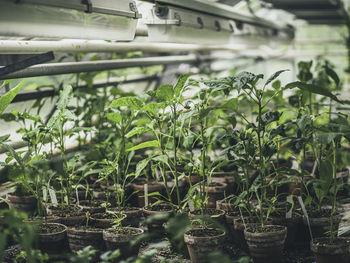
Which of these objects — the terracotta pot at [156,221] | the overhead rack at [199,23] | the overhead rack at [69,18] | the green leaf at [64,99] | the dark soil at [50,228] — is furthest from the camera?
the overhead rack at [199,23]

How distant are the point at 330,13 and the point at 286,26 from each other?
550 mm

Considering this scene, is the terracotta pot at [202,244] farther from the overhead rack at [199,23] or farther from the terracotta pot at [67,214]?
the overhead rack at [199,23]

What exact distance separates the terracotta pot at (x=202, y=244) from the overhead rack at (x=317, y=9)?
3296 mm

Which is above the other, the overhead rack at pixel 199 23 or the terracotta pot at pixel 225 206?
the overhead rack at pixel 199 23

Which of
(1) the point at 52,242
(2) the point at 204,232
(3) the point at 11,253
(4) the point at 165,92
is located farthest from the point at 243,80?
(3) the point at 11,253

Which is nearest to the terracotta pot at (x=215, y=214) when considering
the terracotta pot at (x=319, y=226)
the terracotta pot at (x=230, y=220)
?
the terracotta pot at (x=230, y=220)

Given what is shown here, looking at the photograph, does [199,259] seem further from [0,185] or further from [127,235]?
[0,185]

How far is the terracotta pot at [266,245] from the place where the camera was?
1844 millimetres

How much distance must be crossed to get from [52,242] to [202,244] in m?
0.60

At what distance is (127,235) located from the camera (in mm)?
1858

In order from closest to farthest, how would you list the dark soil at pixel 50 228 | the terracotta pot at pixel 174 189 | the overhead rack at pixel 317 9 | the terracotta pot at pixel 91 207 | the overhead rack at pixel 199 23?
the dark soil at pixel 50 228 < the terracotta pot at pixel 91 207 < the overhead rack at pixel 199 23 < the terracotta pot at pixel 174 189 < the overhead rack at pixel 317 9

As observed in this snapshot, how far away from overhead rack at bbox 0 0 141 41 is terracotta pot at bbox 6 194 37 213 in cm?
85

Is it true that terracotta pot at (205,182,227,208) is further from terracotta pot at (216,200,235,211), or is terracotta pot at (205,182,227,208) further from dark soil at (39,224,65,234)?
dark soil at (39,224,65,234)

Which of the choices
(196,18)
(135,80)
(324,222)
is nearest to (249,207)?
(324,222)
